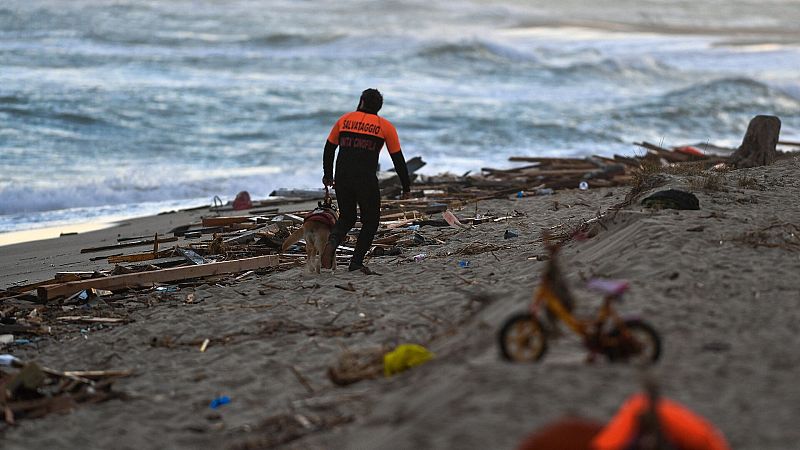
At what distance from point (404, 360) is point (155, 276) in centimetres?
456

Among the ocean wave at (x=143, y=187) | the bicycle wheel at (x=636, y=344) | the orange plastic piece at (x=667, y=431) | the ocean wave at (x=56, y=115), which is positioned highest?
the ocean wave at (x=56, y=115)

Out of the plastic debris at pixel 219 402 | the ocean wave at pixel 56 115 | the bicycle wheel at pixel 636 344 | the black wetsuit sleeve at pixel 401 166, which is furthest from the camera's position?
the ocean wave at pixel 56 115

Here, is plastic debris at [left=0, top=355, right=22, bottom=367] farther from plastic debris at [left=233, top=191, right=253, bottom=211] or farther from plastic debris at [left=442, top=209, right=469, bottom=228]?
plastic debris at [left=233, top=191, right=253, bottom=211]

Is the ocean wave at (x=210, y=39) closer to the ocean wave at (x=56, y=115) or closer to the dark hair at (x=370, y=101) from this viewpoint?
the ocean wave at (x=56, y=115)

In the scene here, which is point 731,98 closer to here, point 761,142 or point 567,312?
point 761,142

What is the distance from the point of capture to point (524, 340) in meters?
4.86

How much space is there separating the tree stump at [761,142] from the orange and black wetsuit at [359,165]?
6692 mm

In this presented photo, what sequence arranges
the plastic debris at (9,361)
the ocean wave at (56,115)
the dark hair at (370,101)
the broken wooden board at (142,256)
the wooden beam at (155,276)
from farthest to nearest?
1. the ocean wave at (56,115)
2. the broken wooden board at (142,256)
3. the dark hair at (370,101)
4. the wooden beam at (155,276)
5. the plastic debris at (9,361)

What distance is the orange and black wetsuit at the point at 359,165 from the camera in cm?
959

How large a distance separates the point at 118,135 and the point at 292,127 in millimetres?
4877

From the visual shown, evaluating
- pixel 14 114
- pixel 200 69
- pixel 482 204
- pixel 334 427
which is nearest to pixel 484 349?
pixel 334 427

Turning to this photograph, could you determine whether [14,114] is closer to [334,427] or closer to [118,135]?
[118,135]

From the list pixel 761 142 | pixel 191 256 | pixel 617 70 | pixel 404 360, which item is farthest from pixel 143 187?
pixel 617 70

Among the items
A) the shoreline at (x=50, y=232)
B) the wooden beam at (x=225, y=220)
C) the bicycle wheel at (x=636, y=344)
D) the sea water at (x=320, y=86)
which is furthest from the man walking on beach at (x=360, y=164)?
the sea water at (x=320, y=86)
